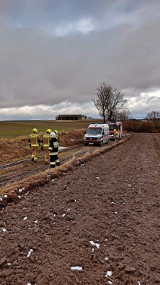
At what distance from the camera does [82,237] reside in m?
6.03

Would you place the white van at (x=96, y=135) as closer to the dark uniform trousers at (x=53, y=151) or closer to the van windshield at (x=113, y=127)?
the van windshield at (x=113, y=127)

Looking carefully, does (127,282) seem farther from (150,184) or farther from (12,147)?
(12,147)

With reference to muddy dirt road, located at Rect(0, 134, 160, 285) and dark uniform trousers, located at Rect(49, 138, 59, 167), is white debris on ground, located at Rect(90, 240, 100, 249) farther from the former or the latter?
dark uniform trousers, located at Rect(49, 138, 59, 167)

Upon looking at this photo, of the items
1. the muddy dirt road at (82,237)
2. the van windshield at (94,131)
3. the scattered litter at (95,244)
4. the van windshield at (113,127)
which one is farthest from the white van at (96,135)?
the scattered litter at (95,244)

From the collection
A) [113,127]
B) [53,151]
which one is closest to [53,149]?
[53,151]

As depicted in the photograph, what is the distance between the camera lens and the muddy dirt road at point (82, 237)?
464 centimetres

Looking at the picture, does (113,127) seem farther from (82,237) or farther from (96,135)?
(82,237)

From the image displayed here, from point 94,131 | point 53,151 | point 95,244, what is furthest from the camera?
point 94,131

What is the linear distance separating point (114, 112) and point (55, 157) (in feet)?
241

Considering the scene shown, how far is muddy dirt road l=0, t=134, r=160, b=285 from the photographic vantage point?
15.2 feet

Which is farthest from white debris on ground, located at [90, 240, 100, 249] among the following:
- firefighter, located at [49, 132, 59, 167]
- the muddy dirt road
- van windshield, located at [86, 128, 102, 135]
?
van windshield, located at [86, 128, 102, 135]

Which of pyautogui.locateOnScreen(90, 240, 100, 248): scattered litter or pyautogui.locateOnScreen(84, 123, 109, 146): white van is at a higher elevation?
pyautogui.locateOnScreen(84, 123, 109, 146): white van

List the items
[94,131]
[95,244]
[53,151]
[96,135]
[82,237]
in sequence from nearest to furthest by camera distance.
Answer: [95,244], [82,237], [53,151], [96,135], [94,131]

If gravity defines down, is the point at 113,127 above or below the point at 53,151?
above
